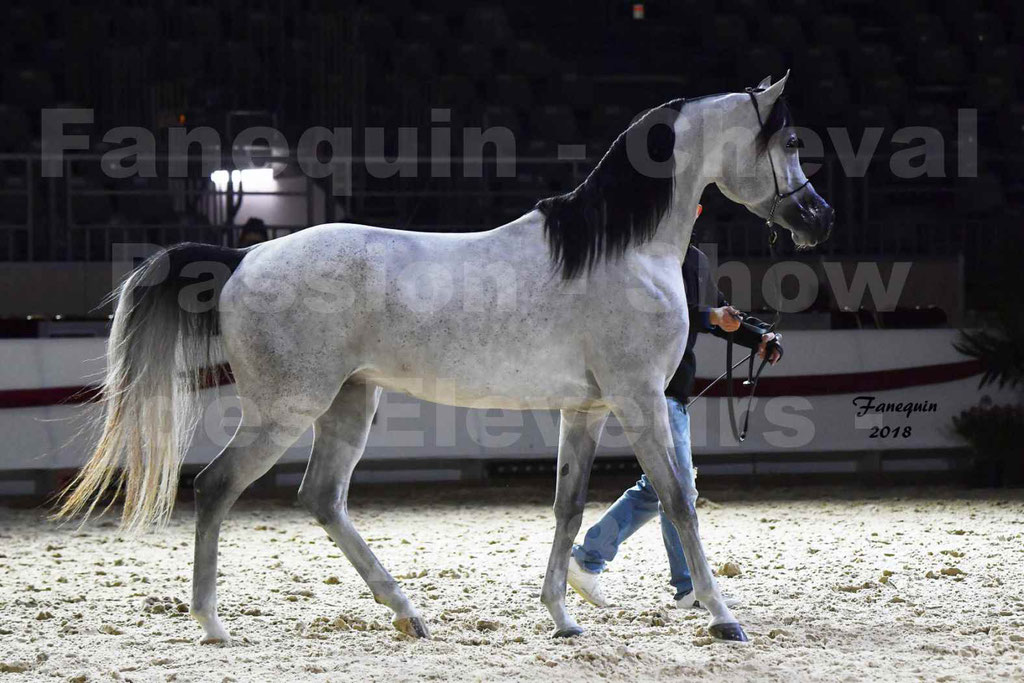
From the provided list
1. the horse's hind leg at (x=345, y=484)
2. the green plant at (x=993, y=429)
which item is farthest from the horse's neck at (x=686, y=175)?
the green plant at (x=993, y=429)

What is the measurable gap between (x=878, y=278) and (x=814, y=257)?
1.80 ft

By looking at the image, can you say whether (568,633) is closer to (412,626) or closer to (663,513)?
(412,626)

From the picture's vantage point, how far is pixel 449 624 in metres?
4.03

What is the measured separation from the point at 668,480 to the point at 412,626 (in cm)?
101

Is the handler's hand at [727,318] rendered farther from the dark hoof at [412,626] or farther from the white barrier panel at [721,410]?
the white barrier panel at [721,410]

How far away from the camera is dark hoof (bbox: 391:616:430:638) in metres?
3.79

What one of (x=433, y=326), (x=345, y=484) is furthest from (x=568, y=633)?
(x=433, y=326)

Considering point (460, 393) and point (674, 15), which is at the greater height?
Result: point (674, 15)

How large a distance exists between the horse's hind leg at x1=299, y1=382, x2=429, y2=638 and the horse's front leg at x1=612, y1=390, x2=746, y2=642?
3.06 ft

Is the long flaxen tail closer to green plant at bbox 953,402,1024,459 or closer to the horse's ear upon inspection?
the horse's ear

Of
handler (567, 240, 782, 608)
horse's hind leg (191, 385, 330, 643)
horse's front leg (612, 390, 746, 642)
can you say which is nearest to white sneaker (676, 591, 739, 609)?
handler (567, 240, 782, 608)

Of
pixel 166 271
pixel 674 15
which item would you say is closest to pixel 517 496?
pixel 166 271

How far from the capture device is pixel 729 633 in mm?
3691

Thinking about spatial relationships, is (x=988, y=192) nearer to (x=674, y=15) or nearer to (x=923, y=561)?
(x=674, y=15)
